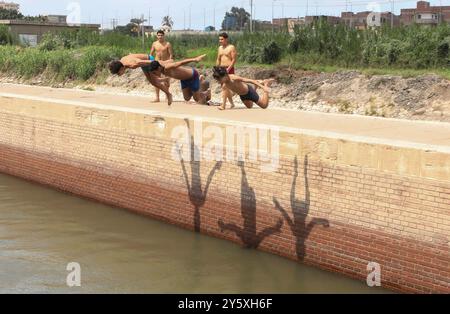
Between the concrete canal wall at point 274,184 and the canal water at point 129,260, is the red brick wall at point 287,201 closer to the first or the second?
the concrete canal wall at point 274,184

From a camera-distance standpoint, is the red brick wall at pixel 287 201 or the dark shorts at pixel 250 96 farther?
the dark shorts at pixel 250 96

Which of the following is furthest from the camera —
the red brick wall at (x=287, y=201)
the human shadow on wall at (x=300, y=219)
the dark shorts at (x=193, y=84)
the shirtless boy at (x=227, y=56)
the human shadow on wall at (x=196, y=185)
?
the dark shorts at (x=193, y=84)

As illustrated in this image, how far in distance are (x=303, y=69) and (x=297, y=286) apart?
531 inches

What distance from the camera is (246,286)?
32.1 ft

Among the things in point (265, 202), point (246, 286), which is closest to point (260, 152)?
point (265, 202)

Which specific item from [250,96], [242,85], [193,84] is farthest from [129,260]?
[193,84]

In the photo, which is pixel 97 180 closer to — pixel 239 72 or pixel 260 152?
pixel 260 152

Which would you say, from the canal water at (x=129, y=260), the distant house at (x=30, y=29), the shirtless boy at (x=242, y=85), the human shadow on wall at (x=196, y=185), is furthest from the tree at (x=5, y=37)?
the human shadow on wall at (x=196, y=185)

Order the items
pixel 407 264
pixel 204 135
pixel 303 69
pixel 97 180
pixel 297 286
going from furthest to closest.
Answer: pixel 303 69
pixel 97 180
pixel 204 135
pixel 297 286
pixel 407 264

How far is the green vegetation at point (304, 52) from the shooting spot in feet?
67.3

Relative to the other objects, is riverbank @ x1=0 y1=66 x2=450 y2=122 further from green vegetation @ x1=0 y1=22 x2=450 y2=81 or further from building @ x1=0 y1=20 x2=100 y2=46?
building @ x1=0 y1=20 x2=100 y2=46

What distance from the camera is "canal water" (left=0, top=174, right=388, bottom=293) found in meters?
9.76

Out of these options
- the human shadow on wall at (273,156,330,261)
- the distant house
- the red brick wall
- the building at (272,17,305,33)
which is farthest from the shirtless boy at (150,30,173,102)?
the distant house

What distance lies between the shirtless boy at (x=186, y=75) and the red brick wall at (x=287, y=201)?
165 centimetres
